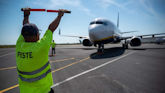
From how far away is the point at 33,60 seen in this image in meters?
1.34

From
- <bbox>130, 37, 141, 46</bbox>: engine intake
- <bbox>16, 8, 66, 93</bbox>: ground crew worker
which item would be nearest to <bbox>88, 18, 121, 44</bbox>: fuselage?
<bbox>130, 37, 141, 46</bbox>: engine intake

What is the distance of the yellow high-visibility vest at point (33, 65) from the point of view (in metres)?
1.34

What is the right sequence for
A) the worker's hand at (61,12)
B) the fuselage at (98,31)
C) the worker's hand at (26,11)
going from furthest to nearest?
the fuselage at (98,31), the worker's hand at (26,11), the worker's hand at (61,12)

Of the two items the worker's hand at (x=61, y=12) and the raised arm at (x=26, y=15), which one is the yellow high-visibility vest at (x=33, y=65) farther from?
the raised arm at (x=26, y=15)

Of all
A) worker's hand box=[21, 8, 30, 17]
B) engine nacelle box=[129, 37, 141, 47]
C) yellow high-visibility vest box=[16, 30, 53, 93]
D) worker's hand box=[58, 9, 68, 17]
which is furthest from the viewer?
engine nacelle box=[129, 37, 141, 47]

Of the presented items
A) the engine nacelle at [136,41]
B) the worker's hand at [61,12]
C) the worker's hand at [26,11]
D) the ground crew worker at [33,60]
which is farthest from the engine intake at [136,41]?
the ground crew worker at [33,60]

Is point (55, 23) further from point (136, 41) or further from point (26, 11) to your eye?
point (136, 41)

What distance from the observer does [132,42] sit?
53.8 ft

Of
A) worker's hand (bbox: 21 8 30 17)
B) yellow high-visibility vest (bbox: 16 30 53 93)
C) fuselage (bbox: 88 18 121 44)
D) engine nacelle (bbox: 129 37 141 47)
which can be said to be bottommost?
yellow high-visibility vest (bbox: 16 30 53 93)

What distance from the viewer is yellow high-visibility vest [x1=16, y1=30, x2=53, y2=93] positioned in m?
1.34

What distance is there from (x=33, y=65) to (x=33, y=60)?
0.25 feet

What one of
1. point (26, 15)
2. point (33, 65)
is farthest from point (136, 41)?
point (33, 65)

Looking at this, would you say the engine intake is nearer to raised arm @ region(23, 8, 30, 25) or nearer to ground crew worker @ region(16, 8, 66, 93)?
raised arm @ region(23, 8, 30, 25)

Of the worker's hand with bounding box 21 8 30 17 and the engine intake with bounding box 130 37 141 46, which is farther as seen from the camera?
the engine intake with bounding box 130 37 141 46
